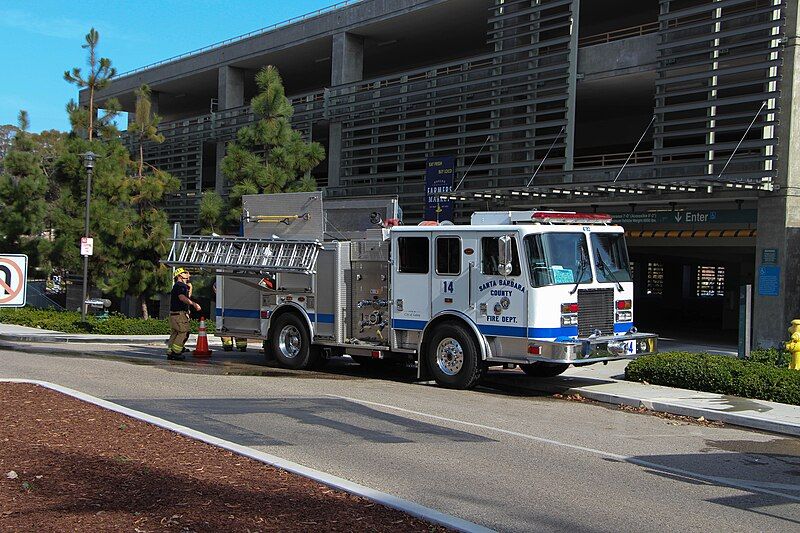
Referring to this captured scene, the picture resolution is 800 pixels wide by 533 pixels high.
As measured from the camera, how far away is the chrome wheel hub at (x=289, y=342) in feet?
53.7

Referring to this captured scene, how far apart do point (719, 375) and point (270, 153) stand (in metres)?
15.6

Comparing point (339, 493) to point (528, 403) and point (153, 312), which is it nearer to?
point (528, 403)

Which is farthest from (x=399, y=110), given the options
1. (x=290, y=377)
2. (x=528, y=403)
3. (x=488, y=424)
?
(x=488, y=424)

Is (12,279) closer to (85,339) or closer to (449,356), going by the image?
(449,356)

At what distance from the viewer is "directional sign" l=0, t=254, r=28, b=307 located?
7.93 meters

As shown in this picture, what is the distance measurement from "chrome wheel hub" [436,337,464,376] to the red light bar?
2.41 m

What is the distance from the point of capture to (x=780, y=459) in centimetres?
923

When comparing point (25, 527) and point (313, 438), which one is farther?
point (313, 438)

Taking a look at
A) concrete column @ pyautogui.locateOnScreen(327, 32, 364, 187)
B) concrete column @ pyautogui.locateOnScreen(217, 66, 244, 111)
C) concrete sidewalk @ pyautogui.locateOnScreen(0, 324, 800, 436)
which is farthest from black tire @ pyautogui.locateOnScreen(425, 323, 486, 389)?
concrete column @ pyautogui.locateOnScreen(217, 66, 244, 111)

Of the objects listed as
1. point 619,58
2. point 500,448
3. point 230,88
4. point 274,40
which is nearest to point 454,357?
point 500,448

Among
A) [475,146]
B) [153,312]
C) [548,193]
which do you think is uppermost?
[475,146]

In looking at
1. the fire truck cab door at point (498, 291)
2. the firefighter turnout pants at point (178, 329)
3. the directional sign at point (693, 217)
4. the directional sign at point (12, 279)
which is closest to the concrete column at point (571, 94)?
the directional sign at point (693, 217)

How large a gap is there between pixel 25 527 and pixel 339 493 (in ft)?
7.35

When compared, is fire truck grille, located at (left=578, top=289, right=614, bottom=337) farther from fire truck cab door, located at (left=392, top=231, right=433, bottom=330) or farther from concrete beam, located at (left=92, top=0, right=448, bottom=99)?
concrete beam, located at (left=92, top=0, right=448, bottom=99)
